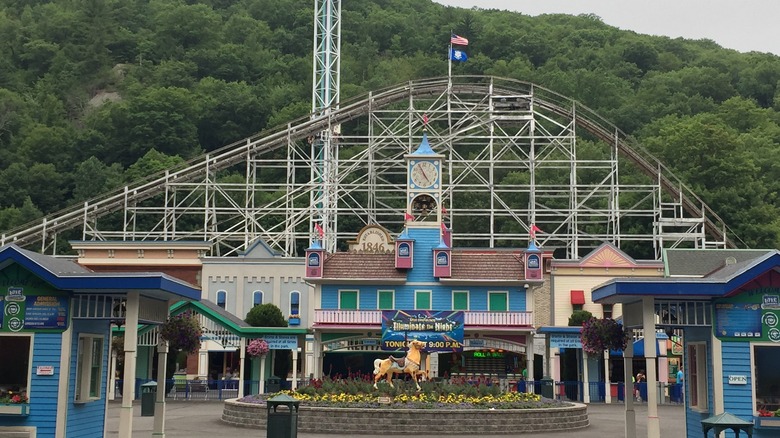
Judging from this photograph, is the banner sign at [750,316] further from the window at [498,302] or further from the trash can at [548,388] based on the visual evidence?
the window at [498,302]

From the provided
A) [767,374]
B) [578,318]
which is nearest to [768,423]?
[767,374]

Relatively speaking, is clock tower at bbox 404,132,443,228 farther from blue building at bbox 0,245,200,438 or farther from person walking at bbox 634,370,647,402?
blue building at bbox 0,245,200,438

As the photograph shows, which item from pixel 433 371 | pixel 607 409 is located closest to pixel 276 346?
pixel 433 371

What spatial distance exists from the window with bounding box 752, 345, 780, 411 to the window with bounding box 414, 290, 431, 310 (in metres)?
24.6

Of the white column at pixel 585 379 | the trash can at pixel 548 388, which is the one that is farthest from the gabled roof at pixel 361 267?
the white column at pixel 585 379

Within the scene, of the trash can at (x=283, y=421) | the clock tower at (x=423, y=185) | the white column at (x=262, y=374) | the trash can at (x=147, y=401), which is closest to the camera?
the trash can at (x=283, y=421)

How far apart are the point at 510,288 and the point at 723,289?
80.0ft

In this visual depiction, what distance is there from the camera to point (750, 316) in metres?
22.0

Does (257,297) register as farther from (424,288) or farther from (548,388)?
(548,388)

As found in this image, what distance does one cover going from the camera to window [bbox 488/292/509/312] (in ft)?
151

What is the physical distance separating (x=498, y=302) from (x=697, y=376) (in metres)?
22.6

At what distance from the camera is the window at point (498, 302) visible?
1806 inches

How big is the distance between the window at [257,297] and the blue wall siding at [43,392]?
3392 centimetres

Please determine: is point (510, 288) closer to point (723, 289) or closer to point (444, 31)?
point (723, 289)
